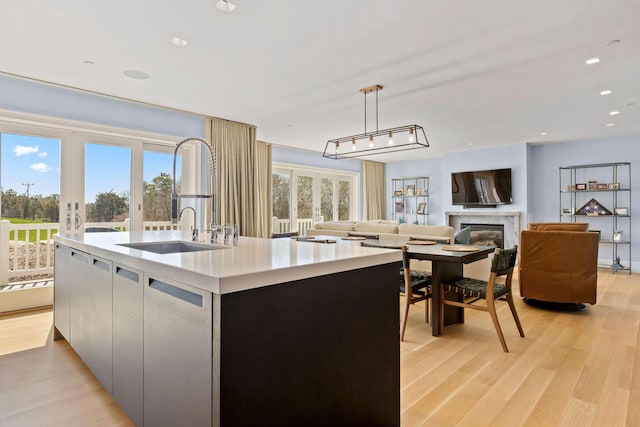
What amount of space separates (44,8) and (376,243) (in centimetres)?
308

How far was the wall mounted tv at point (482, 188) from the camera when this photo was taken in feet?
22.7

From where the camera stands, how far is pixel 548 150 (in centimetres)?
690

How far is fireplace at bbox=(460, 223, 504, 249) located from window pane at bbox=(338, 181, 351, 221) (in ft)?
9.65

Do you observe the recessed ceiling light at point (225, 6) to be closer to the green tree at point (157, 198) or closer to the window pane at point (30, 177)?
the window pane at point (30, 177)

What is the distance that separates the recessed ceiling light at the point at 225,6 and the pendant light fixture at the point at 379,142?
1.80m

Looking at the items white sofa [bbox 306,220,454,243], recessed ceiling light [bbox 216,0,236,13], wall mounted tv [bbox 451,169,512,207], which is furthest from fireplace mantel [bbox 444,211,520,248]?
recessed ceiling light [bbox 216,0,236,13]

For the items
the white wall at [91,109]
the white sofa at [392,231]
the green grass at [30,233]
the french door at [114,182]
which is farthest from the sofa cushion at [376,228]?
the green grass at [30,233]

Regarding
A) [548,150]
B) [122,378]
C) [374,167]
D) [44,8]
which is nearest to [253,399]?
[122,378]

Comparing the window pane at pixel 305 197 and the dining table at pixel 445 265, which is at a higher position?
the window pane at pixel 305 197

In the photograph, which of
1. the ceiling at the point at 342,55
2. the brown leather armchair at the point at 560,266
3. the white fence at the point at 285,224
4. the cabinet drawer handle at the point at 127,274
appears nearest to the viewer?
the cabinet drawer handle at the point at 127,274

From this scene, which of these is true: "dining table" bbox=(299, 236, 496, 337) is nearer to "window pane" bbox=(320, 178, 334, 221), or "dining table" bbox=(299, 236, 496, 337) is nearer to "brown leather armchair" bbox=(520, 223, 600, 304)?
"brown leather armchair" bbox=(520, 223, 600, 304)

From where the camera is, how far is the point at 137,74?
135 inches

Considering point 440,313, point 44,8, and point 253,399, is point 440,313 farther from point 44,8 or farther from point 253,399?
point 44,8

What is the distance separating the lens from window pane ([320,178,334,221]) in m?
8.25
